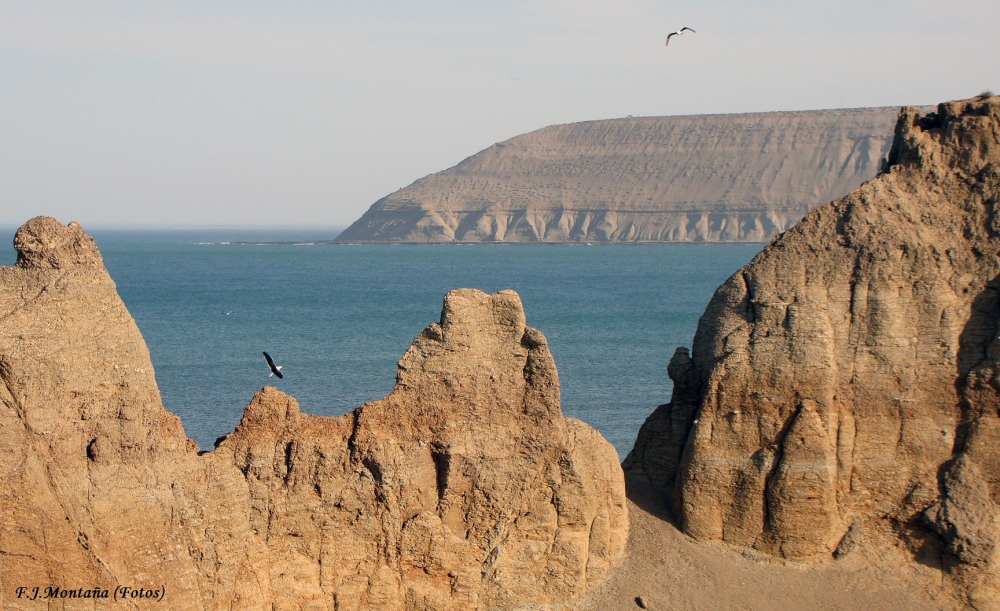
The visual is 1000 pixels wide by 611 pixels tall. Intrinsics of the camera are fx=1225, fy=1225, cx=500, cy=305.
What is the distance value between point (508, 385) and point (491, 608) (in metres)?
3.78

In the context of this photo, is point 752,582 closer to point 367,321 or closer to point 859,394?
point 859,394

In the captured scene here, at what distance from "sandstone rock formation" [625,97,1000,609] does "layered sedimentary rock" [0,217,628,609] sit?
8.10 ft

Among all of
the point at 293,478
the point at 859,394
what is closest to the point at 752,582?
the point at 859,394

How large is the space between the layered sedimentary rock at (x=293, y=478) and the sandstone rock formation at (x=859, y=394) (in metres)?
2.47

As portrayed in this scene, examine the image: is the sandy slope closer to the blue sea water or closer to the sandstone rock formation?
the sandstone rock formation

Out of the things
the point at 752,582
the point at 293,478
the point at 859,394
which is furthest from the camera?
the point at 859,394

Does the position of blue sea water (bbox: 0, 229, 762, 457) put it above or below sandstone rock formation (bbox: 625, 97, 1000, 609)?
below

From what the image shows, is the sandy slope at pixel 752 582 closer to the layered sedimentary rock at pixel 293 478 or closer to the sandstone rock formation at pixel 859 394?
the sandstone rock formation at pixel 859 394

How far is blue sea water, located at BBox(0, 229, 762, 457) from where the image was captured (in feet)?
157

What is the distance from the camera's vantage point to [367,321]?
77.8 m

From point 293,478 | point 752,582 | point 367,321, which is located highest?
point 293,478

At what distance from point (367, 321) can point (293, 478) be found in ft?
190

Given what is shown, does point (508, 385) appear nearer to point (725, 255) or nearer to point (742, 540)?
point (742, 540)

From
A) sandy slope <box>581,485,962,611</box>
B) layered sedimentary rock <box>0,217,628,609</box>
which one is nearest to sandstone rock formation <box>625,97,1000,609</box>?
sandy slope <box>581,485,962,611</box>
